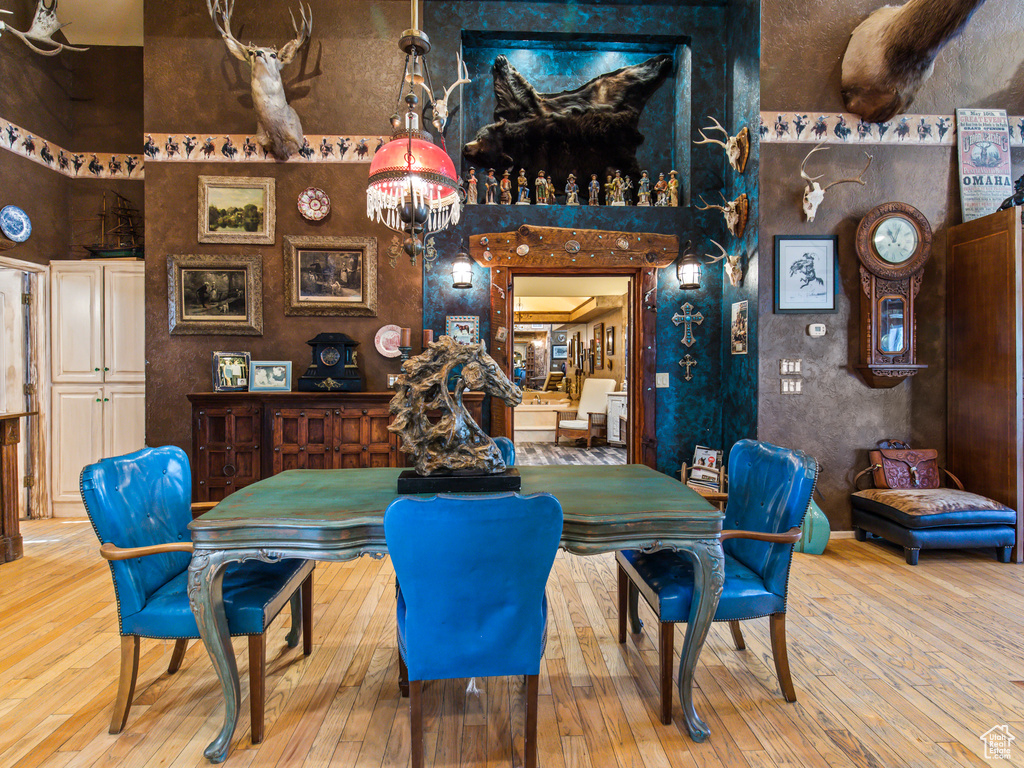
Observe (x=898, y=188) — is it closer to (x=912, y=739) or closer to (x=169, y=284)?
(x=912, y=739)

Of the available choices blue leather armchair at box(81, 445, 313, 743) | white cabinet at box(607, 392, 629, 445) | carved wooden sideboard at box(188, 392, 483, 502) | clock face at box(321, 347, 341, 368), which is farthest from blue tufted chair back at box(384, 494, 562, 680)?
white cabinet at box(607, 392, 629, 445)

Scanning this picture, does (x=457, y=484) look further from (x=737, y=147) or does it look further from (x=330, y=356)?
(x=737, y=147)

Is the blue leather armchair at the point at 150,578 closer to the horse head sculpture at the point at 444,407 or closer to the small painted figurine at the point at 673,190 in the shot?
the horse head sculpture at the point at 444,407

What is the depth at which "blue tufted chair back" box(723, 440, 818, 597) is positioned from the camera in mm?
1938

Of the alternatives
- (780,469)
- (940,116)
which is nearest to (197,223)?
(780,469)

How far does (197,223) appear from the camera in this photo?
14.7 ft

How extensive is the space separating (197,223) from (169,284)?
1.98ft

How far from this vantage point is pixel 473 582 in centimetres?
145

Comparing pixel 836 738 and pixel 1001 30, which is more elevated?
pixel 1001 30

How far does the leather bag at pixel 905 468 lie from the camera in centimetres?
404

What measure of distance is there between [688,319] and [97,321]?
5.63m

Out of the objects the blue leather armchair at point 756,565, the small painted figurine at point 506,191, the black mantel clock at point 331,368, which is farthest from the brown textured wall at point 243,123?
the blue leather armchair at point 756,565

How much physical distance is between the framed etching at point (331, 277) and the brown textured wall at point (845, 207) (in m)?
3.43

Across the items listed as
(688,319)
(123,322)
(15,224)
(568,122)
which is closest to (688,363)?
(688,319)
